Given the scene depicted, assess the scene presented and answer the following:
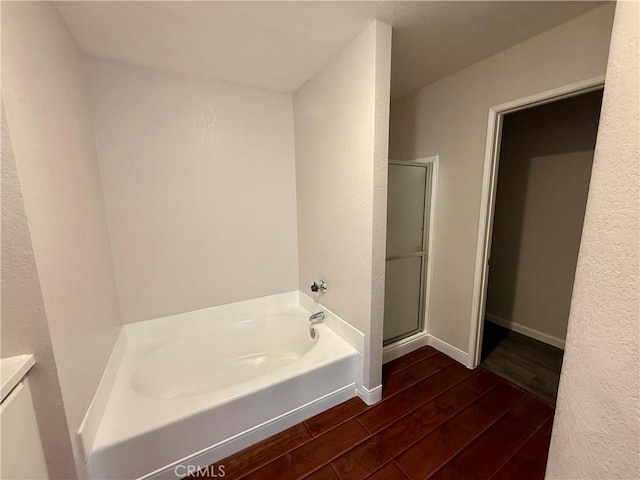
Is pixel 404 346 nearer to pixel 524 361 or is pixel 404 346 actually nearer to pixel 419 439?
pixel 419 439

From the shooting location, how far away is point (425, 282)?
2297mm

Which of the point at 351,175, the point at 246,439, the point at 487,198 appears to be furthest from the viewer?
the point at 487,198

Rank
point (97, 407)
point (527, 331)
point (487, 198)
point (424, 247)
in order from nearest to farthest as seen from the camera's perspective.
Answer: point (97, 407)
point (487, 198)
point (424, 247)
point (527, 331)

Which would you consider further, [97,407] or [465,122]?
[465,122]

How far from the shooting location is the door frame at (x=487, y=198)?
153cm

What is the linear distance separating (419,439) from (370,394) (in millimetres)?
346

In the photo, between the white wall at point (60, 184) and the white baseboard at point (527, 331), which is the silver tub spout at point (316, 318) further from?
the white baseboard at point (527, 331)

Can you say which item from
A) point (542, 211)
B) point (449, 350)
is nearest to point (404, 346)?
point (449, 350)

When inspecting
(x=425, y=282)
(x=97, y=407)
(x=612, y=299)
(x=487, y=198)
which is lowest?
(x=97, y=407)

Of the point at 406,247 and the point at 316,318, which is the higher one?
the point at 406,247

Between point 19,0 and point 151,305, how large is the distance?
5.60ft

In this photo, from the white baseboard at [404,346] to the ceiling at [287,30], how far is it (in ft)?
7.16

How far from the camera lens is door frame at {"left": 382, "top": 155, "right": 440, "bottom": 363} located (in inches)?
83.0

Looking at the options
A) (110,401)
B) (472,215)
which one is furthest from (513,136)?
(110,401)
